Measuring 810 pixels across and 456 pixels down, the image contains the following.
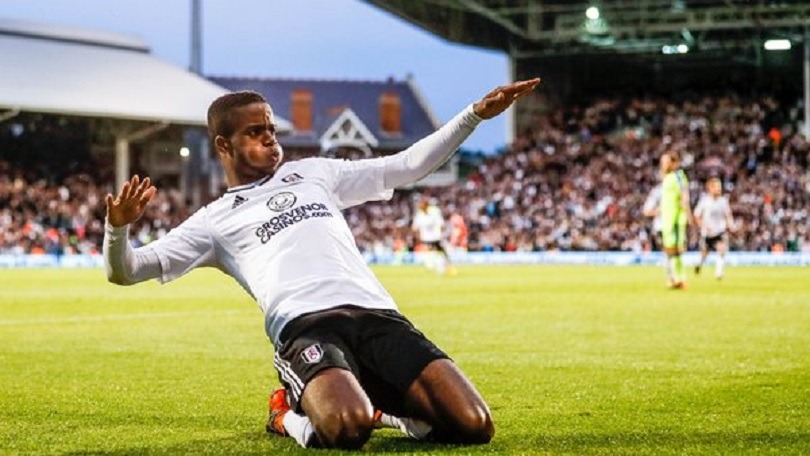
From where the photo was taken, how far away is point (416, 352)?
6102mm

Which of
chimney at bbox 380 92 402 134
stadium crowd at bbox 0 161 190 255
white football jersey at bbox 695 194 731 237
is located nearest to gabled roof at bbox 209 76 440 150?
chimney at bbox 380 92 402 134

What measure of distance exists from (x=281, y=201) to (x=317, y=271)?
423 mm

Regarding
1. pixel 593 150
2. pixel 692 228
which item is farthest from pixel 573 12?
pixel 692 228

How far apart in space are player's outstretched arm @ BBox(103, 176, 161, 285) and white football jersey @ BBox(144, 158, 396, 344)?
23 centimetres

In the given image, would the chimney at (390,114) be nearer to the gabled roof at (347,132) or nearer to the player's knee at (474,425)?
the gabled roof at (347,132)

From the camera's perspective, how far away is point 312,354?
19.6 feet

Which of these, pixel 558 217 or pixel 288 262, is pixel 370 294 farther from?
pixel 558 217

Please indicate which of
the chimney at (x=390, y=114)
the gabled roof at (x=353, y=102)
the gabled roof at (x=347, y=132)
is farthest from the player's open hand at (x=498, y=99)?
the chimney at (x=390, y=114)

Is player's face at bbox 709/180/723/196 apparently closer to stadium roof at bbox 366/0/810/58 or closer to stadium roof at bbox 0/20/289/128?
stadium roof at bbox 366/0/810/58

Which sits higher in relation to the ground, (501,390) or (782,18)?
(782,18)

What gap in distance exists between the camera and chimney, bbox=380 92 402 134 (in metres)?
78.3

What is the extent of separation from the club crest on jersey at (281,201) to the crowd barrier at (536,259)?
34540mm

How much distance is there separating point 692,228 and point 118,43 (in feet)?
81.8

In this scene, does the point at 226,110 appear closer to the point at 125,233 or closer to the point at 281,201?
the point at 281,201
